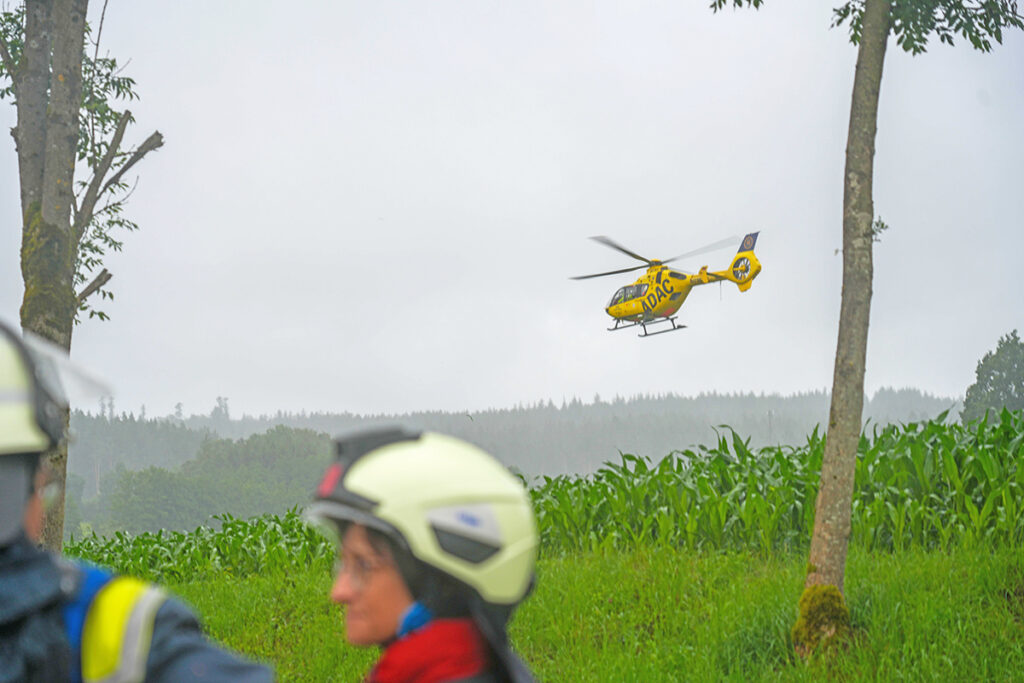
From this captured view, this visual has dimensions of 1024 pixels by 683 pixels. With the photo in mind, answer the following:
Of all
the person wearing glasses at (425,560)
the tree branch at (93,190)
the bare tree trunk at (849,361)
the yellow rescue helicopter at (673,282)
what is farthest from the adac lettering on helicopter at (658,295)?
the person wearing glasses at (425,560)

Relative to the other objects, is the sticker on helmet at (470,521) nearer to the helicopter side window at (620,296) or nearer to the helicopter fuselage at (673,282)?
the helicopter fuselage at (673,282)

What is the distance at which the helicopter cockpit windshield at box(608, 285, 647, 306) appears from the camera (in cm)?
2108

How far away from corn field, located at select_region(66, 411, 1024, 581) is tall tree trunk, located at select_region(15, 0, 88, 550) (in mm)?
5758

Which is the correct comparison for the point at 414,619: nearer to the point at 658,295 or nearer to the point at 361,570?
the point at 361,570

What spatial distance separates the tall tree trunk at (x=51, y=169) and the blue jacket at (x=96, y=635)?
20.2 feet

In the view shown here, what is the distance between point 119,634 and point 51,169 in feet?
24.8

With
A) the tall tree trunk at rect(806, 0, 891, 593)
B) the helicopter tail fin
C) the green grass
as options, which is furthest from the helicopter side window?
the tall tree trunk at rect(806, 0, 891, 593)

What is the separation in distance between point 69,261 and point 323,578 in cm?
503

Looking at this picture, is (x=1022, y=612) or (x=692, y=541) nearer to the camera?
(x=1022, y=612)

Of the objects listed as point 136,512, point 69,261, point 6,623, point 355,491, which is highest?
point 69,261

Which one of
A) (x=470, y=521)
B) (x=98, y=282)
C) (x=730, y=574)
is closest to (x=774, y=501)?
(x=730, y=574)

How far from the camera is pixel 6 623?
5.57ft

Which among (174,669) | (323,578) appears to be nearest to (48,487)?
(174,669)

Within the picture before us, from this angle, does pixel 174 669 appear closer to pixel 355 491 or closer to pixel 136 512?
pixel 355 491
